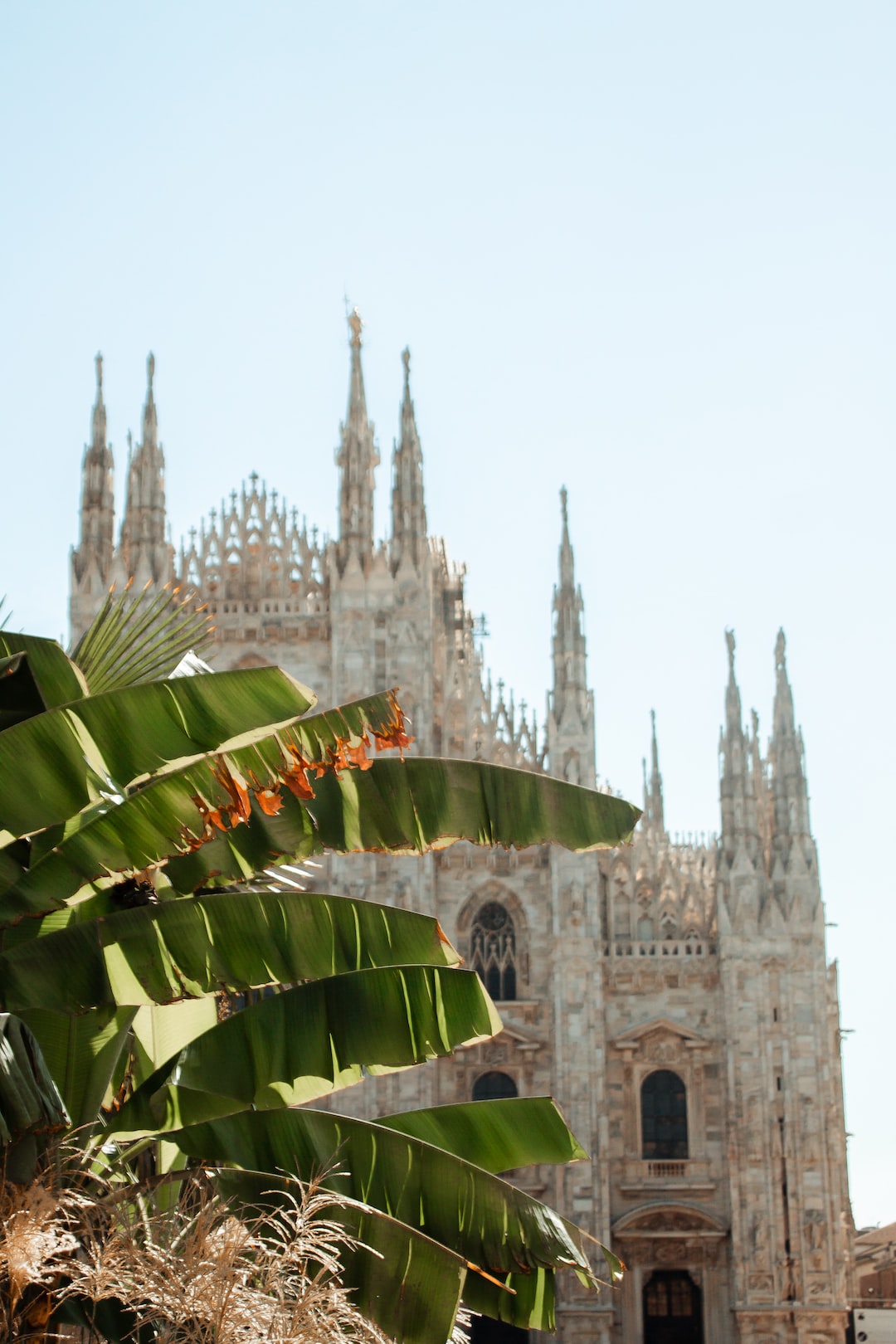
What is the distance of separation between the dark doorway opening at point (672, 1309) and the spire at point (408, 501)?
14.8m

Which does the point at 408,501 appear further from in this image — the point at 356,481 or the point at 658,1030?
the point at 658,1030

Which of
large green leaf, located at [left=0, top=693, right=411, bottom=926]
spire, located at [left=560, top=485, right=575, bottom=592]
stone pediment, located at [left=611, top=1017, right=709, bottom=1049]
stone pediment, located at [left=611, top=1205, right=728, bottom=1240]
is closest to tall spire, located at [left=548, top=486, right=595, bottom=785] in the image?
spire, located at [left=560, top=485, right=575, bottom=592]

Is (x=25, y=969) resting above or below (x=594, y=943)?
below

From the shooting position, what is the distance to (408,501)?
35.2m

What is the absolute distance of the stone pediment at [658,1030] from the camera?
1276 inches

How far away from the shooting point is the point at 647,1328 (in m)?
31.5

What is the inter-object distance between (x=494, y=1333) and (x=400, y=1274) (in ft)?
76.8

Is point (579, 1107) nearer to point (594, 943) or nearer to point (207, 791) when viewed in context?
point (594, 943)

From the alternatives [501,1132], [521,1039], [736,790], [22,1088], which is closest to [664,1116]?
[521,1039]

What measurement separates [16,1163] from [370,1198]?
7.74ft

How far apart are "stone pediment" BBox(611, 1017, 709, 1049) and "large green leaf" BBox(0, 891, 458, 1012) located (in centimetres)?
2298

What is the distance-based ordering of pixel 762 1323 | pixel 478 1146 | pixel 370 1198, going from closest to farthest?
pixel 370 1198, pixel 478 1146, pixel 762 1323

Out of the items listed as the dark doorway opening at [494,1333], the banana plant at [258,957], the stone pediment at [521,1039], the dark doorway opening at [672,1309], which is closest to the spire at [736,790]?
the stone pediment at [521,1039]

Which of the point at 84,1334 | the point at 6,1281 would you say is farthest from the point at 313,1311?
the point at 84,1334
